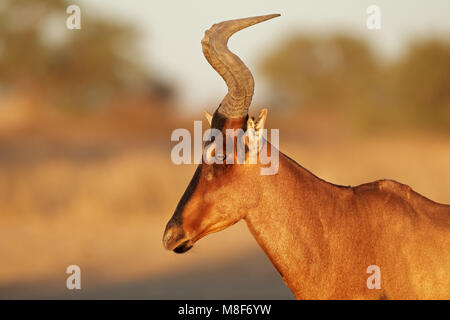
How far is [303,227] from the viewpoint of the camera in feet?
21.3

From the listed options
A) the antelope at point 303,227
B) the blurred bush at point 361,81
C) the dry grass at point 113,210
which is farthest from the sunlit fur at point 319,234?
the blurred bush at point 361,81

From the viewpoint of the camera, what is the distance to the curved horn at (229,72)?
→ 255 inches

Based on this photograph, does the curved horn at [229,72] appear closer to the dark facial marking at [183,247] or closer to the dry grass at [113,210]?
the dark facial marking at [183,247]

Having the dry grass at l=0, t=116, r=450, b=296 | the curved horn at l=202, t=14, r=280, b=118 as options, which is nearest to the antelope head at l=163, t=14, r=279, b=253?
the curved horn at l=202, t=14, r=280, b=118

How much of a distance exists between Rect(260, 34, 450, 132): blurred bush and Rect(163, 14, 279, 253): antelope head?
3193 cm

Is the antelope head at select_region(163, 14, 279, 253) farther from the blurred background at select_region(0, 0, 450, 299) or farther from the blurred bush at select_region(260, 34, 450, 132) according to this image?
the blurred bush at select_region(260, 34, 450, 132)

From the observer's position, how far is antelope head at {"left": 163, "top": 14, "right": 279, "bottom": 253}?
6402mm

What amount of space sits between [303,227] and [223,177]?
0.74 meters

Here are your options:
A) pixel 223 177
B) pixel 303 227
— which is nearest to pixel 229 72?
pixel 223 177

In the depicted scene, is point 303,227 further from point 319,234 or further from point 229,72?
point 229,72

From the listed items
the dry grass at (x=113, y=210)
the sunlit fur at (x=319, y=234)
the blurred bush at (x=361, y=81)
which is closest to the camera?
the sunlit fur at (x=319, y=234)

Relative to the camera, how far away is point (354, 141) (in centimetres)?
3831

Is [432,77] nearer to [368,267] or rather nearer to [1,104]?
[1,104]

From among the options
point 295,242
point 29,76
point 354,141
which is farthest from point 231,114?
point 29,76
